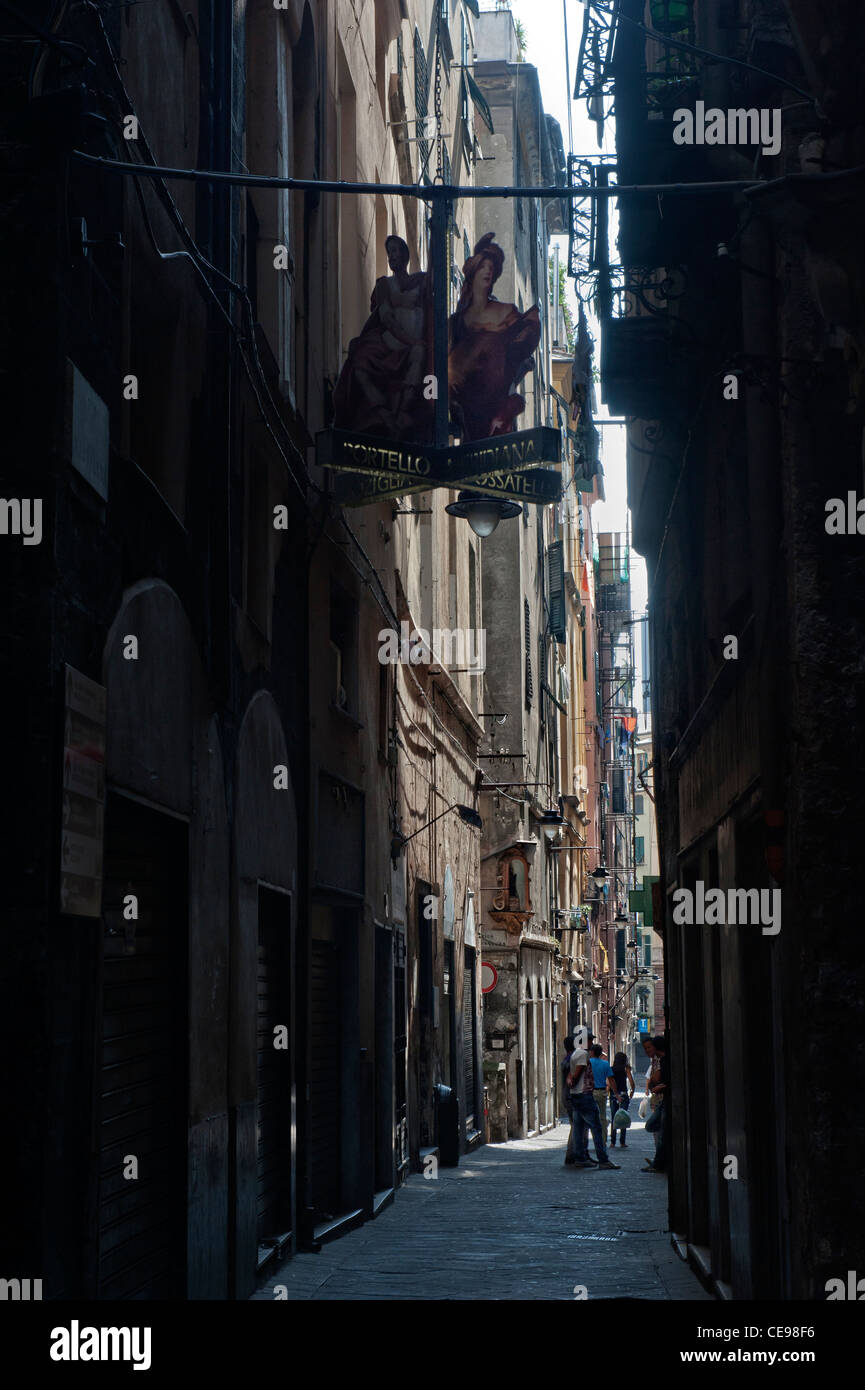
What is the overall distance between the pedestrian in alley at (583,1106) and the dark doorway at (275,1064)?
8.23 meters

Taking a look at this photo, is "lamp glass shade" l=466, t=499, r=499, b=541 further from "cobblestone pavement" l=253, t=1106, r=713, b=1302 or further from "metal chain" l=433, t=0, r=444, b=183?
"metal chain" l=433, t=0, r=444, b=183

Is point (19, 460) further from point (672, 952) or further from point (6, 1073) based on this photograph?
point (672, 952)

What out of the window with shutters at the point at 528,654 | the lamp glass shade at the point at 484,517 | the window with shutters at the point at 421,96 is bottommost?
the lamp glass shade at the point at 484,517

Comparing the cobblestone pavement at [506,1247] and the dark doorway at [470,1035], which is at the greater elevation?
the dark doorway at [470,1035]

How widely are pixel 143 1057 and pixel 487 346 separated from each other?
7179mm

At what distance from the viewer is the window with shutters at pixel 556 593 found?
46594mm

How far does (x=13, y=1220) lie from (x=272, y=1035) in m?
6.68

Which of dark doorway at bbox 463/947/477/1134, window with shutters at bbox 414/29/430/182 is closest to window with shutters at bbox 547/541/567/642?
dark doorway at bbox 463/947/477/1134

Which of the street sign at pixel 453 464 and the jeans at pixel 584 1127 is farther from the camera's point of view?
the jeans at pixel 584 1127

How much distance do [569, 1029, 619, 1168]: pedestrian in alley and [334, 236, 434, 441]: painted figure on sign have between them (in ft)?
30.6

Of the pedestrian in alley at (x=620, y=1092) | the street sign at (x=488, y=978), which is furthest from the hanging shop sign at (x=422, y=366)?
the street sign at (x=488, y=978)

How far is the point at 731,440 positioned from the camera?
11.2 metres

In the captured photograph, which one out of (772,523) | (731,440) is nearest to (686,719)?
(731,440)

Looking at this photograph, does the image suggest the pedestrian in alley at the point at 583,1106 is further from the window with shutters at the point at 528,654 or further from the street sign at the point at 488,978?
the window with shutters at the point at 528,654
